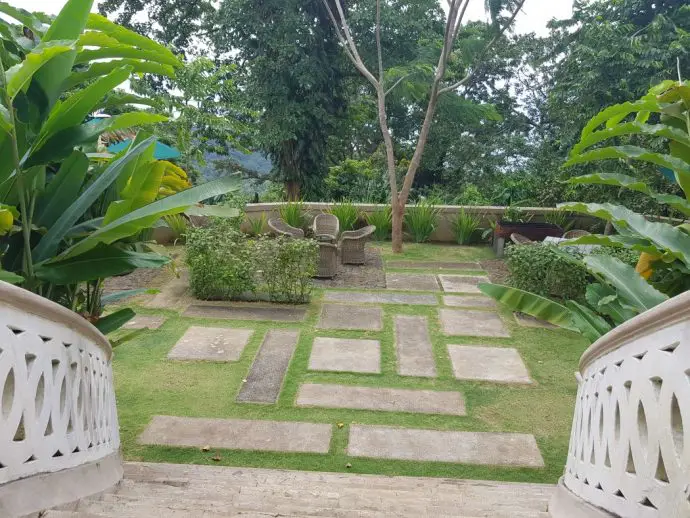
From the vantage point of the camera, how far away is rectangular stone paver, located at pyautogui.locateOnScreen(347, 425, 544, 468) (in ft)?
12.4

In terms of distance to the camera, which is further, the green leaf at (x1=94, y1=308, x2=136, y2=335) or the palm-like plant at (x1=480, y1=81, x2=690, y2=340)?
the green leaf at (x1=94, y1=308, x2=136, y2=335)

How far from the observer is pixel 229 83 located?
1068cm

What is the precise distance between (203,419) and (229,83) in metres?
7.80

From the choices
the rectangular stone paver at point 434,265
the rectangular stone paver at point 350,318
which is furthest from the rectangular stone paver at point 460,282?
the rectangular stone paver at point 350,318

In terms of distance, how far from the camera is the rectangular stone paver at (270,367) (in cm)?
456

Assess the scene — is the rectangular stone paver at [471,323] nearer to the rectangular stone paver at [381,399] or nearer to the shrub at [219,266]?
the rectangular stone paver at [381,399]

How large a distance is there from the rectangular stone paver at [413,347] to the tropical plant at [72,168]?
307cm

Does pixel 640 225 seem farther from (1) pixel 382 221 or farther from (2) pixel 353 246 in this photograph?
(1) pixel 382 221

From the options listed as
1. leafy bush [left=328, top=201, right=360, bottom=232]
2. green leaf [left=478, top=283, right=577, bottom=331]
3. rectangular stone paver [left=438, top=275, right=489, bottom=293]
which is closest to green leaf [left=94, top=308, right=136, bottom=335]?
green leaf [left=478, top=283, right=577, bottom=331]

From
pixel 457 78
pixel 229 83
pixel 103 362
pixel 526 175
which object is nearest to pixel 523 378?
pixel 103 362

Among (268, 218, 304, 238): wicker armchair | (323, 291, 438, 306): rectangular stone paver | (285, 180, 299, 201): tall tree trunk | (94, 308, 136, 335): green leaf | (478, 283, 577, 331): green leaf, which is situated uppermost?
(478, 283, 577, 331): green leaf

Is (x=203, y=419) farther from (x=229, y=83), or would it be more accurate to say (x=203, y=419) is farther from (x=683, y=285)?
(x=229, y=83)

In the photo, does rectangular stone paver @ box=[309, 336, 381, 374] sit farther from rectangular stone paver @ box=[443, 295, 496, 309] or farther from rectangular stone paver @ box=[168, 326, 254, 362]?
rectangular stone paver @ box=[443, 295, 496, 309]

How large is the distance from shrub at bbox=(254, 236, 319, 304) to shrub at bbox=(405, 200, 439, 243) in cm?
354
